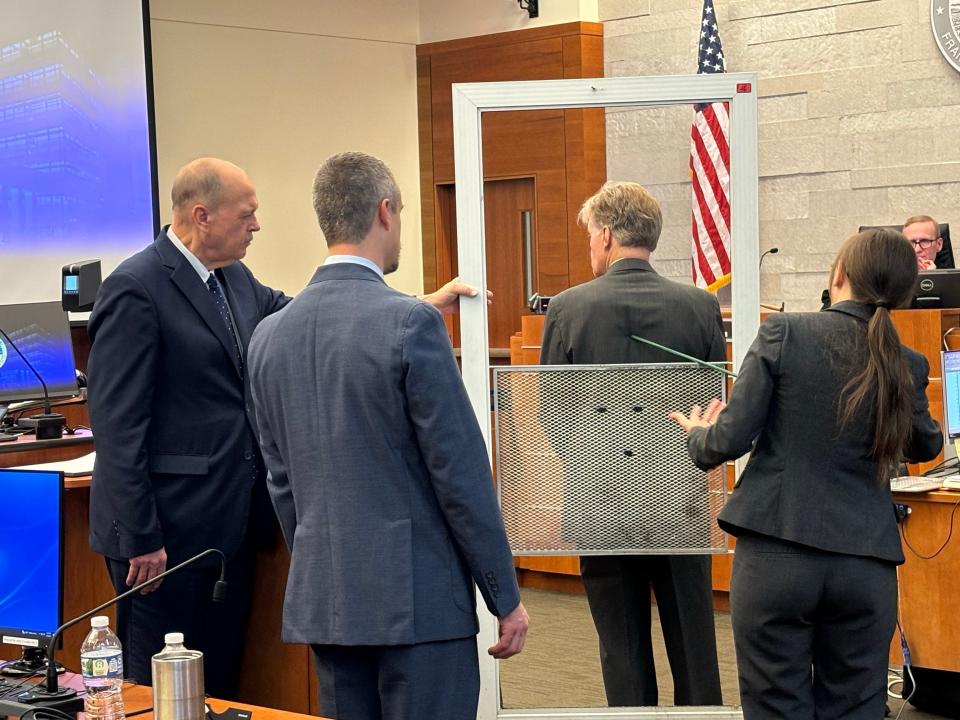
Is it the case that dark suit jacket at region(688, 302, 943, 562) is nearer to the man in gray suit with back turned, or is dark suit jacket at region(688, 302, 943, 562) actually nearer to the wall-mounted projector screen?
the man in gray suit with back turned

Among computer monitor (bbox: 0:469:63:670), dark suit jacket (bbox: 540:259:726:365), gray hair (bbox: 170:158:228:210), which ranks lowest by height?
computer monitor (bbox: 0:469:63:670)

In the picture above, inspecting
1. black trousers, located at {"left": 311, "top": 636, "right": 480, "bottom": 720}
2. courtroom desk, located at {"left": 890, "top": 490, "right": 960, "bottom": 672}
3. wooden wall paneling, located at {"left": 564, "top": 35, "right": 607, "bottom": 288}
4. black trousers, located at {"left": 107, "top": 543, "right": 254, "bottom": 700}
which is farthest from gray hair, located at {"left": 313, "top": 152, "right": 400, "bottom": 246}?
courtroom desk, located at {"left": 890, "top": 490, "right": 960, "bottom": 672}

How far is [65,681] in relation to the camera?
2.33 metres

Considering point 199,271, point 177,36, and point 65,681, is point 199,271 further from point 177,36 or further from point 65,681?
point 177,36

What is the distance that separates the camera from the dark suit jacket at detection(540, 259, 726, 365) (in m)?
3.21

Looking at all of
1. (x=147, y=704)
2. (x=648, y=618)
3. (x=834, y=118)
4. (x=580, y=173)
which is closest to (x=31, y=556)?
(x=147, y=704)

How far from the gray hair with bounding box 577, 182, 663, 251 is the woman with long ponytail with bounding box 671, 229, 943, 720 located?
1.81 ft

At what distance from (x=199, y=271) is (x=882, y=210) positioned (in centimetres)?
513

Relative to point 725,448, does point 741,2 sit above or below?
above

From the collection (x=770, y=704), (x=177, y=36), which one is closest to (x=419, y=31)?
(x=177, y=36)

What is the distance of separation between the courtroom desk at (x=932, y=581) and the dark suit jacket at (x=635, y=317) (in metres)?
1.07

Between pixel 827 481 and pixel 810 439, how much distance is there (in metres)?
0.10

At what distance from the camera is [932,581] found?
390cm

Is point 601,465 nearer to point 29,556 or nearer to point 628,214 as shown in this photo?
point 628,214
